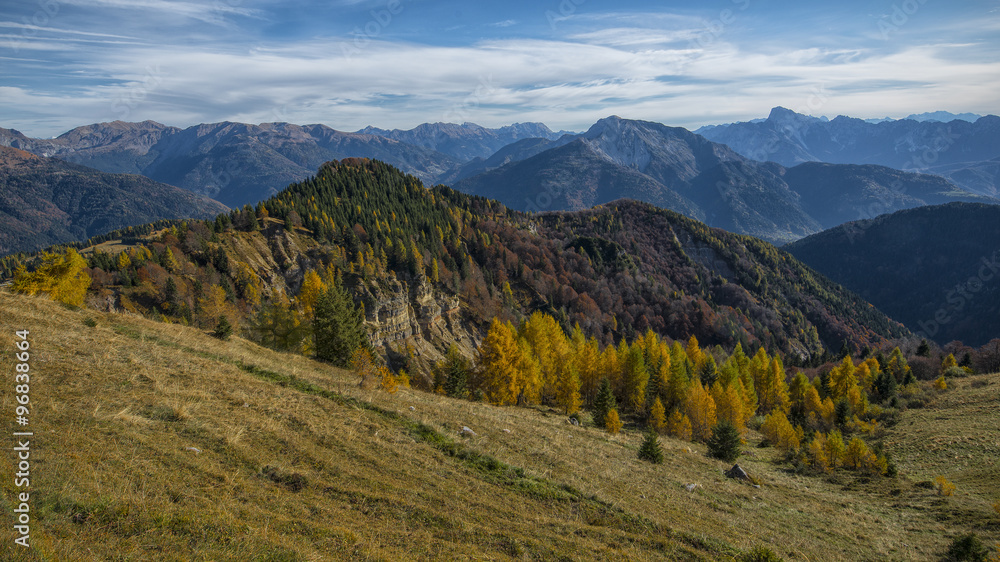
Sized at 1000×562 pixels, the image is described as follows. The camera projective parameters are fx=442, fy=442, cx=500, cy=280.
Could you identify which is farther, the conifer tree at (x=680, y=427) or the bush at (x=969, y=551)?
the conifer tree at (x=680, y=427)

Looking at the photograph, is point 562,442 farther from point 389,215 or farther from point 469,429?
point 389,215

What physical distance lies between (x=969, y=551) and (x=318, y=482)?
102 ft

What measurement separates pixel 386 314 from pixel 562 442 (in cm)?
7494

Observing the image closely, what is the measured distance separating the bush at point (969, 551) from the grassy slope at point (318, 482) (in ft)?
3.62

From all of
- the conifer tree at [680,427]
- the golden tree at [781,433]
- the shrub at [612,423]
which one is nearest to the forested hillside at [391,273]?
the shrub at [612,423]

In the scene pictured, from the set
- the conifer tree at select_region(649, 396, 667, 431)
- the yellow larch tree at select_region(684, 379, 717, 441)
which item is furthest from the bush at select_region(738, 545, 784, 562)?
the yellow larch tree at select_region(684, 379, 717, 441)

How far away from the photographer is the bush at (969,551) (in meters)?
21.9

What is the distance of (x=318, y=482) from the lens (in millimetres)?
13984

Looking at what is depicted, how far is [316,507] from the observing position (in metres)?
12.5

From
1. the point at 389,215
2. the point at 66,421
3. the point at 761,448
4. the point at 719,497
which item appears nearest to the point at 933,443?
the point at 761,448

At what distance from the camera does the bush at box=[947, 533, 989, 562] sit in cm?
2192

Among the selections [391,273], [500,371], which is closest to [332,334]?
[500,371]

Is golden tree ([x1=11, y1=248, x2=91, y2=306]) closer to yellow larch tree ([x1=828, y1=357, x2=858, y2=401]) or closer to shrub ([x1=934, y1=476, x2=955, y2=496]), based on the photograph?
shrub ([x1=934, y1=476, x2=955, y2=496])

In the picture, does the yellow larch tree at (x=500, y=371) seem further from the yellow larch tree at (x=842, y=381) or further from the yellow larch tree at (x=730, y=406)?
the yellow larch tree at (x=842, y=381)
